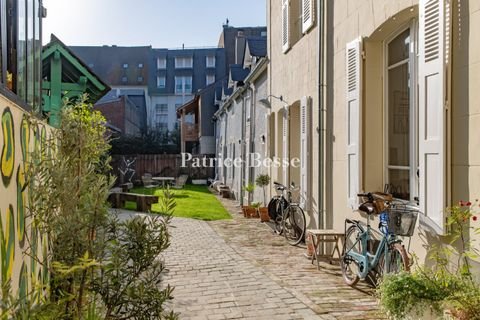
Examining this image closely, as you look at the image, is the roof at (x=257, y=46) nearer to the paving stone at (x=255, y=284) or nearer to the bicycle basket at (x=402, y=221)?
the paving stone at (x=255, y=284)

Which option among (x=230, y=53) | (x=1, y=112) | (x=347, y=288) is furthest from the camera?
(x=230, y=53)

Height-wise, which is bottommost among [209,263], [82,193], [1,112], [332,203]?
[209,263]

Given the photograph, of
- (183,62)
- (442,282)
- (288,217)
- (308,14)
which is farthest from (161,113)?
(442,282)

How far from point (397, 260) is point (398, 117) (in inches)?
72.1

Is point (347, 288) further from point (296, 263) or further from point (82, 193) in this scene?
point (82, 193)

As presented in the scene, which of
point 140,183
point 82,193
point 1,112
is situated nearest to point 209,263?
point 82,193

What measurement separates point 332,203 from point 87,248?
18.7 ft

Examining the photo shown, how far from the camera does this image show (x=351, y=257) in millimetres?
6105

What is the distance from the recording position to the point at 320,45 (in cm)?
780

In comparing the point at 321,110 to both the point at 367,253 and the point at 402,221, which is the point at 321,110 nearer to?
the point at 367,253

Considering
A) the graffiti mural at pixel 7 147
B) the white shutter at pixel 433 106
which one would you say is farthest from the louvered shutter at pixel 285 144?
the graffiti mural at pixel 7 147

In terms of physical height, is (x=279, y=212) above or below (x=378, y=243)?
below

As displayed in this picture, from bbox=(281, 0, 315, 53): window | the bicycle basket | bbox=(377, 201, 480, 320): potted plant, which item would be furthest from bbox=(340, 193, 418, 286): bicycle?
bbox=(281, 0, 315, 53): window

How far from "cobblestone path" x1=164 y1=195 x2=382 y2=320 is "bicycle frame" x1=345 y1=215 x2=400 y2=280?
0.33 meters
